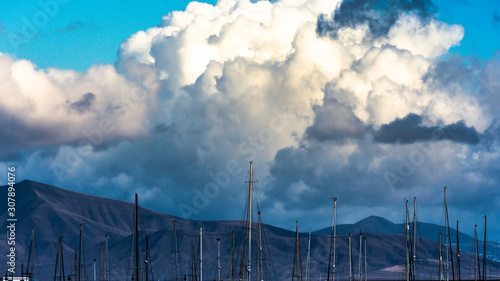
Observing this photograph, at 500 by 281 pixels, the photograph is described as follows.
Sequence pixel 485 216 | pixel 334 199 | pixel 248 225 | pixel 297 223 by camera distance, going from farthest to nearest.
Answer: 1. pixel 485 216
2. pixel 297 223
3. pixel 334 199
4. pixel 248 225

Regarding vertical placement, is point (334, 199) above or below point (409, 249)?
above

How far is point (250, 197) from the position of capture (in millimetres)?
96875

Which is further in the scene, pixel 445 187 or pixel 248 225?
pixel 445 187

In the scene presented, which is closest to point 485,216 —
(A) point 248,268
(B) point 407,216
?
(B) point 407,216

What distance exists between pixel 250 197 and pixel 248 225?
13.6ft

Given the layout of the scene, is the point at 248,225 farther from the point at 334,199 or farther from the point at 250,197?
the point at 334,199

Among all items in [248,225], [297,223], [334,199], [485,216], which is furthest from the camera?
[485,216]

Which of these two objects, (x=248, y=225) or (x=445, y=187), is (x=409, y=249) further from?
(x=248, y=225)

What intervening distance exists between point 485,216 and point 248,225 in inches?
2366

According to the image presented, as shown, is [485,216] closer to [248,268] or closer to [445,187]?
[445,187]

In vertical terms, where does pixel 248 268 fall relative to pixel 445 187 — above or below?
below

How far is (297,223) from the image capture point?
12206cm

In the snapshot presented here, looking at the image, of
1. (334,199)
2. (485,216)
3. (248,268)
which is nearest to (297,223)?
(334,199)

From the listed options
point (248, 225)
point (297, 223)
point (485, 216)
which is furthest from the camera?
point (485, 216)
